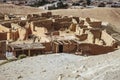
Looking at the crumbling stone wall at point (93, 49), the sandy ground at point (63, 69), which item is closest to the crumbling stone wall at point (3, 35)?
the crumbling stone wall at point (93, 49)

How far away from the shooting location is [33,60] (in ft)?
61.3

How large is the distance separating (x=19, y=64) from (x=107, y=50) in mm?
12226

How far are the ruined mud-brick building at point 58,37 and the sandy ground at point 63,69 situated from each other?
327 inches

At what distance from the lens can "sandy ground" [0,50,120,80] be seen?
14023 mm

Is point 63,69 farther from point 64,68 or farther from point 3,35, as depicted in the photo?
point 3,35

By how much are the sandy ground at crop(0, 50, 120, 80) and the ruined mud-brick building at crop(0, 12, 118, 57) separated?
8294 mm

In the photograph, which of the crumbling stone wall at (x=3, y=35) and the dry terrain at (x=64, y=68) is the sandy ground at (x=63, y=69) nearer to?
the dry terrain at (x=64, y=68)

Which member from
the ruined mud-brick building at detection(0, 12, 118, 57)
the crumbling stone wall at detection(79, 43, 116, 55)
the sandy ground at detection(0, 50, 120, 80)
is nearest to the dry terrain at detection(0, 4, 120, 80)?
the sandy ground at detection(0, 50, 120, 80)

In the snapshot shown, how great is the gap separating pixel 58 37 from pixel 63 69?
1732cm

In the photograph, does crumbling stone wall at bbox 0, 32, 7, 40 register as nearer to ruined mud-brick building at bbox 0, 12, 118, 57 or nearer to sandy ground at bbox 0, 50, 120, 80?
ruined mud-brick building at bbox 0, 12, 118, 57

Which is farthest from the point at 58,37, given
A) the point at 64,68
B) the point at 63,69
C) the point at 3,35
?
the point at 63,69

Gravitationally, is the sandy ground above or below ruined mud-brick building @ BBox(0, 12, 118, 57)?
above

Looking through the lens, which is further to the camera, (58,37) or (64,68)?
(58,37)

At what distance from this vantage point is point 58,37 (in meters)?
Answer: 33.4
